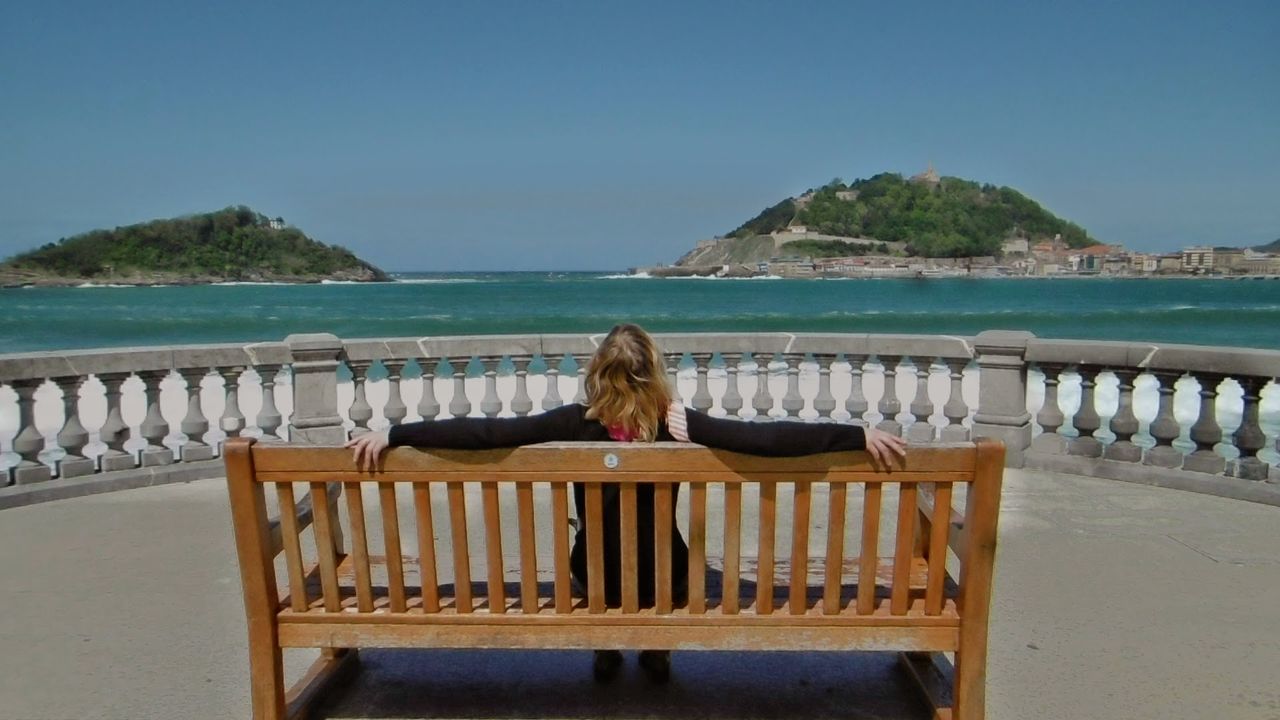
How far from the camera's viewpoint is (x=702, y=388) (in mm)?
7758

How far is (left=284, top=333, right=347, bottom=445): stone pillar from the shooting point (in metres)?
6.77

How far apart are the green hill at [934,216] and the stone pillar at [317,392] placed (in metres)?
147

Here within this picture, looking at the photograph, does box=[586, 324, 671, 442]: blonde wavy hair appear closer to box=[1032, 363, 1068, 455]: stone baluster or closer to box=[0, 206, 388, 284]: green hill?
box=[1032, 363, 1068, 455]: stone baluster

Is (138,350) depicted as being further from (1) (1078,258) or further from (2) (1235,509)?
(1) (1078,258)

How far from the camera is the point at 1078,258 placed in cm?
14625

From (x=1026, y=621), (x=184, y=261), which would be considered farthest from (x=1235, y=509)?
(x=184, y=261)

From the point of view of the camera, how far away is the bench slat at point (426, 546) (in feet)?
8.48

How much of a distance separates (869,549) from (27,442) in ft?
20.0

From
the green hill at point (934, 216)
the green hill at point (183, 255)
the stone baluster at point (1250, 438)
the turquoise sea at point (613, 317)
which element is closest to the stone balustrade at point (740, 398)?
the stone baluster at point (1250, 438)

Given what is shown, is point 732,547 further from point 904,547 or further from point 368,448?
point 368,448

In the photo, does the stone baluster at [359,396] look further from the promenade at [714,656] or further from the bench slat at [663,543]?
the bench slat at [663,543]

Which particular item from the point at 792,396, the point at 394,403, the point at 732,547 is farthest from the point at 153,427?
the point at 732,547

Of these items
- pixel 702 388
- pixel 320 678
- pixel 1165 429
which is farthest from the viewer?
pixel 702 388

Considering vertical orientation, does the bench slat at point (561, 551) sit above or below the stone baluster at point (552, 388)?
above
